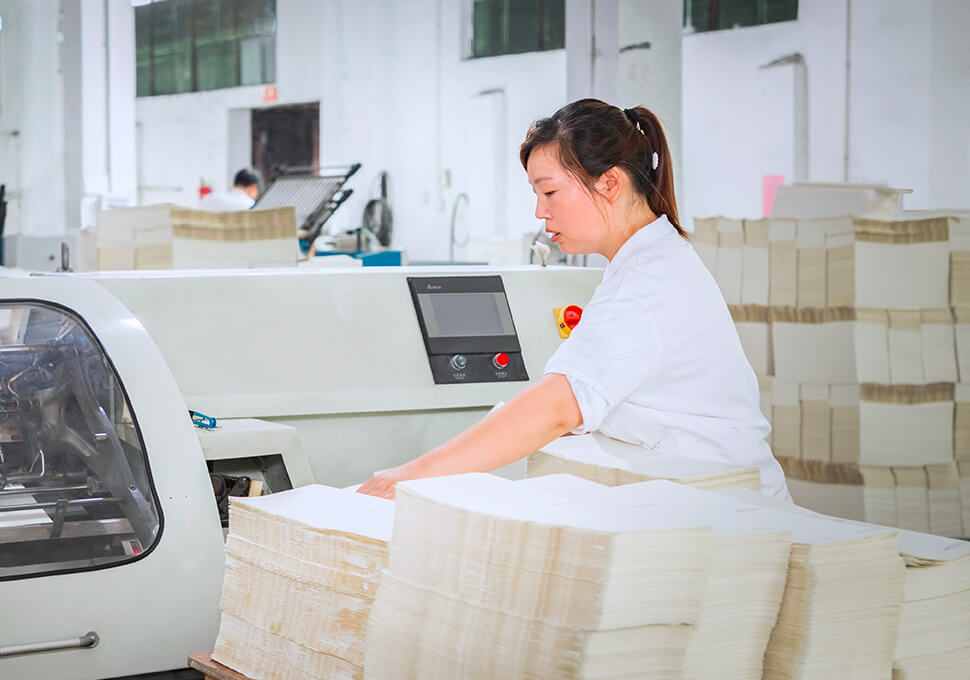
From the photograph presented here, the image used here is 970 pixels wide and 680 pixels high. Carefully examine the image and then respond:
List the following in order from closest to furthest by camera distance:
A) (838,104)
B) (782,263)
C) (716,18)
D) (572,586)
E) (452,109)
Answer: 1. (572,586)
2. (782,263)
3. (838,104)
4. (716,18)
5. (452,109)

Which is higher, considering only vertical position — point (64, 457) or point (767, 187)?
point (767, 187)

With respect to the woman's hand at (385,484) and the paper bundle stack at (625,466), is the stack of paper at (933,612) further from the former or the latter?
the woman's hand at (385,484)

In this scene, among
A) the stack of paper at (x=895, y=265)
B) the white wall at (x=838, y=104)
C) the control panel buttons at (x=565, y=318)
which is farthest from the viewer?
the white wall at (x=838, y=104)

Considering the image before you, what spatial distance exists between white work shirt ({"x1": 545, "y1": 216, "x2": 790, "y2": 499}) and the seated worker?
449 cm

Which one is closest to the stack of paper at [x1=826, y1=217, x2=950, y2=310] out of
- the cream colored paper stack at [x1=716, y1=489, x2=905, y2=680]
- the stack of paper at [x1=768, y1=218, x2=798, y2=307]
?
the stack of paper at [x1=768, y1=218, x2=798, y2=307]

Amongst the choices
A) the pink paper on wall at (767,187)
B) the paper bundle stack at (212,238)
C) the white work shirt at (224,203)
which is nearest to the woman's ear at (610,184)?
the paper bundle stack at (212,238)

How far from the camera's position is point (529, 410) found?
55.0 inches

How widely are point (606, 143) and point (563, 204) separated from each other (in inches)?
4.1

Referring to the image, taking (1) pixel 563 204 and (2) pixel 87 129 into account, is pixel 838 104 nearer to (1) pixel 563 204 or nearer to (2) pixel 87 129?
(2) pixel 87 129

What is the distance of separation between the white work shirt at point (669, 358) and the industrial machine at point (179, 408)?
566 millimetres

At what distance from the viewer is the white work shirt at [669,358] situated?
4.77 ft

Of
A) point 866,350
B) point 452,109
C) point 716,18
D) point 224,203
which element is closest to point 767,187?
point 716,18

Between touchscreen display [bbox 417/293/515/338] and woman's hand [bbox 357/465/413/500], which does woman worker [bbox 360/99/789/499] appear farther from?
touchscreen display [bbox 417/293/515/338]

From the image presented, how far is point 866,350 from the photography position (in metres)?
3.61
